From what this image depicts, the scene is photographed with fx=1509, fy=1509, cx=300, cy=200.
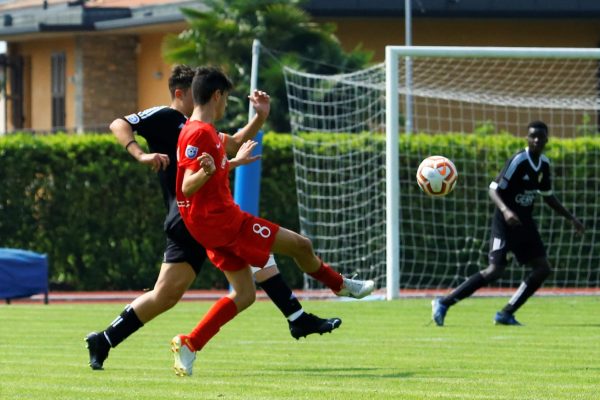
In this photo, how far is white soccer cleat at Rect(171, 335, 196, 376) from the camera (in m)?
9.93

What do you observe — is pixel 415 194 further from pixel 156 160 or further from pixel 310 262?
pixel 156 160

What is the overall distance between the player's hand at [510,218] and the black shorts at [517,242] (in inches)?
16.2

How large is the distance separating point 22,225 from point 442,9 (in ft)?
42.0

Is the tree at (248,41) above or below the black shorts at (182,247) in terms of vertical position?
below

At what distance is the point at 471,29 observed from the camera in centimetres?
3534

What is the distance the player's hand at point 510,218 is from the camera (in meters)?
14.8

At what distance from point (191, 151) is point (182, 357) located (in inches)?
53.5

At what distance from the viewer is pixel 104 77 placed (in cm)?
3822

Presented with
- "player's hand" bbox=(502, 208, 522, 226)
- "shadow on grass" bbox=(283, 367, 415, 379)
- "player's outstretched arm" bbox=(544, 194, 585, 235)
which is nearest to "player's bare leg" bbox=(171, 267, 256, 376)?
"shadow on grass" bbox=(283, 367, 415, 379)

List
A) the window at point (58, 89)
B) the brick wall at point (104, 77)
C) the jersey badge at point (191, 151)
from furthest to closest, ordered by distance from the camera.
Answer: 1. the window at point (58, 89)
2. the brick wall at point (104, 77)
3. the jersey badge at point (191, 151)

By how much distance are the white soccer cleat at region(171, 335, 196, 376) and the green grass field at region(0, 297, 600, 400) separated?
3.9 inches

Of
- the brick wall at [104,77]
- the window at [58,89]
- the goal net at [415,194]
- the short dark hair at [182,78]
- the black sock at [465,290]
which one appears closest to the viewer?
the short dark hair at [182,78]

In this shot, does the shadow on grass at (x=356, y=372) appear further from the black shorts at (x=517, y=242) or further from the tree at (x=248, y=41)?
the tree at (x=248, y=41)

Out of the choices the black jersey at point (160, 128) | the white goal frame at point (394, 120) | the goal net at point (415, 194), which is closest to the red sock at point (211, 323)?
the black jersey at point (160, 128)
